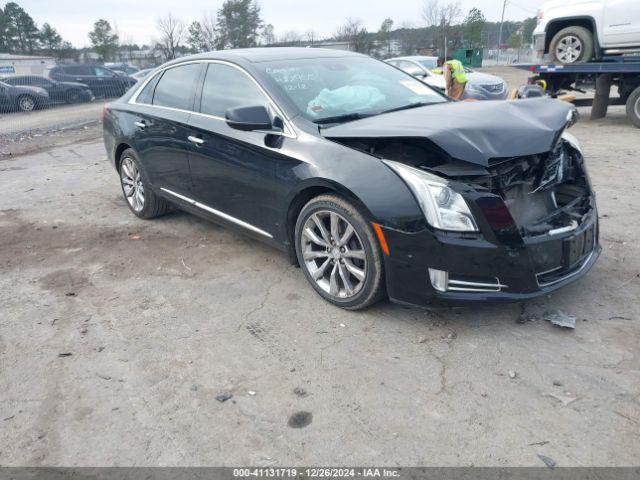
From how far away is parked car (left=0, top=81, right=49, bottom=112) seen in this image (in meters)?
18.6

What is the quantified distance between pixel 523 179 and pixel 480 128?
53 centimetres

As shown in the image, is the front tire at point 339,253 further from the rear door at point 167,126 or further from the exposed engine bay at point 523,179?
the rear door at point 167,126

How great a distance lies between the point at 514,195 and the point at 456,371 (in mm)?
1226

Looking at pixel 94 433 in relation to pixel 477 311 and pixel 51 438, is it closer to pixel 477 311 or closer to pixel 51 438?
pixel 51 438

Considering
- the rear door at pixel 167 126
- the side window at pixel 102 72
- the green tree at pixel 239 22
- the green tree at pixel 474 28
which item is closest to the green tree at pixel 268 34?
the green tree at pixel 239 22

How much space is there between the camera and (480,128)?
3150mm

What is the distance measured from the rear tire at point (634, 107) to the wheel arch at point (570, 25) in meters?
1.11

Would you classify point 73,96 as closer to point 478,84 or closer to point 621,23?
point 478,84

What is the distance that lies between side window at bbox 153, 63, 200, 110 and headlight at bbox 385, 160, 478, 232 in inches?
96.7

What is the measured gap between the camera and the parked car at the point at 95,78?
23.0 meters

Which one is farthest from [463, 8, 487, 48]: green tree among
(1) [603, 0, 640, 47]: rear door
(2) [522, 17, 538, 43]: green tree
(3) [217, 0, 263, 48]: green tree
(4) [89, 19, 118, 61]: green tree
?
(1) [603, 0, 640, 47]: rear door

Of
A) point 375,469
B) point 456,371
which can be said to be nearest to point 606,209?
point 456,371

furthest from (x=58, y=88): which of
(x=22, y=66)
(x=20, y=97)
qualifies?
(x=22, y=66)

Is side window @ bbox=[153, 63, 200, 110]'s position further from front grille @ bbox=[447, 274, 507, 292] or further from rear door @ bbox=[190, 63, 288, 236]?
front grille @ bbox=[447, 274, 507, 292]
